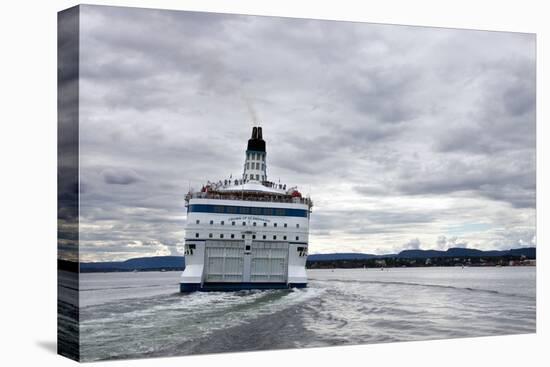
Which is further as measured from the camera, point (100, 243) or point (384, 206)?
point (384, 206)

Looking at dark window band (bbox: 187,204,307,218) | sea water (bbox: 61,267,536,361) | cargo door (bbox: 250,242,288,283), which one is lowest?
sea water (bbox: 61,267,536,361)

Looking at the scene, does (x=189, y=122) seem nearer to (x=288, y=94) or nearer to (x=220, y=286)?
(x=288, y=94)

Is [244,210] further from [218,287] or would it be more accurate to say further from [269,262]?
[218,287]

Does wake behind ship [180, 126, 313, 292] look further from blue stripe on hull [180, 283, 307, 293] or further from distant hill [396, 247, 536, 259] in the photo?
distant hill [396, 247, 536, 259]

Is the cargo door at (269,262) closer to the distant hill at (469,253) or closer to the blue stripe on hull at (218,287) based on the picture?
the blue stripe on hull at (218,287)

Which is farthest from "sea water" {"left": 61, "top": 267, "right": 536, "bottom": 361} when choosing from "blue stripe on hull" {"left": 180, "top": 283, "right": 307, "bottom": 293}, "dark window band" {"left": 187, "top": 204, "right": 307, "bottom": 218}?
"dark window band" {"left": 187, "top": 204, "right": 307, "bottom": 218}

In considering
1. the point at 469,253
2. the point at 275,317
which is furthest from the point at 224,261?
the point at 469,253

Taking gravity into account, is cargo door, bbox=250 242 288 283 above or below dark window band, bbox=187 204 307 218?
below

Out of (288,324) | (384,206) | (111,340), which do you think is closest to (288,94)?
(384,206)
